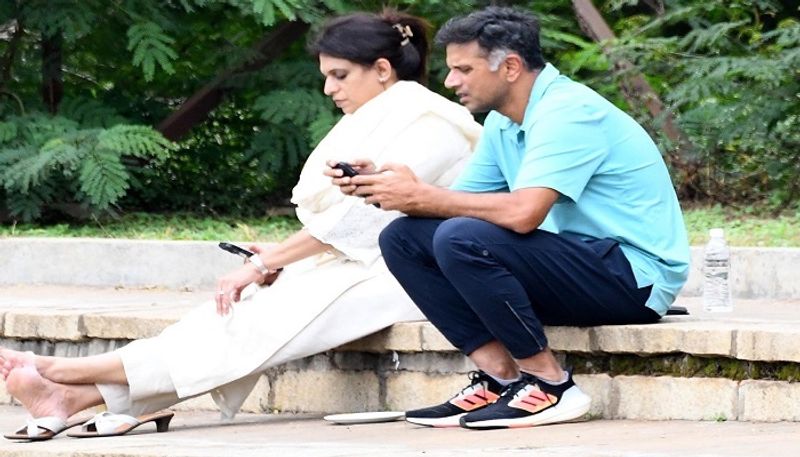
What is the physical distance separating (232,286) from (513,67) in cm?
111

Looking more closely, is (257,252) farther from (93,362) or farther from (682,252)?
(682,252)

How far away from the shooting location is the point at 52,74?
9.33 m

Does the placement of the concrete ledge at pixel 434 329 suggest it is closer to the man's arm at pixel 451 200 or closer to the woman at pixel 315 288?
the woman at pixel 315 288

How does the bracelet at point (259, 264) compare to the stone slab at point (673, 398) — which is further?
the bracelet at point (259, 264)

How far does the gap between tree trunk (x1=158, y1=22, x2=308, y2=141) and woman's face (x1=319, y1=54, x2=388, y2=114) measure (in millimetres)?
3911

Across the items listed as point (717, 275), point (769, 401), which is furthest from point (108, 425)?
point (717, 275)

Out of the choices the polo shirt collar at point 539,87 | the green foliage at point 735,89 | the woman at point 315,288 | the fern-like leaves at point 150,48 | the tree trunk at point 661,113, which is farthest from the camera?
the fern-like leaves at point 150,48

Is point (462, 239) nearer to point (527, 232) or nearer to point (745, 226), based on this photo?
point (527, 232)

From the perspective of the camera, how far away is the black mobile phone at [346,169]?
186 inches

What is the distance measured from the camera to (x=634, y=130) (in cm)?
479

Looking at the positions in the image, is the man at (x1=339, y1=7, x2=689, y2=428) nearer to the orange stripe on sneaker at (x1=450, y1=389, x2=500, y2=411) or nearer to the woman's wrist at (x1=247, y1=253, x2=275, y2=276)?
the orange stripe on sneaker at (x1=450, y1=389, x2=500, y2=411)

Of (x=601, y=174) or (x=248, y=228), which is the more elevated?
(x=248, y=228)

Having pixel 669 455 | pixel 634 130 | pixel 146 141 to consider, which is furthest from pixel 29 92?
pixel 669 455

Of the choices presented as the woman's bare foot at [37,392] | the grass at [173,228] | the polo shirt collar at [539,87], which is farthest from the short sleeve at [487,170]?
the grass at [173,228]
